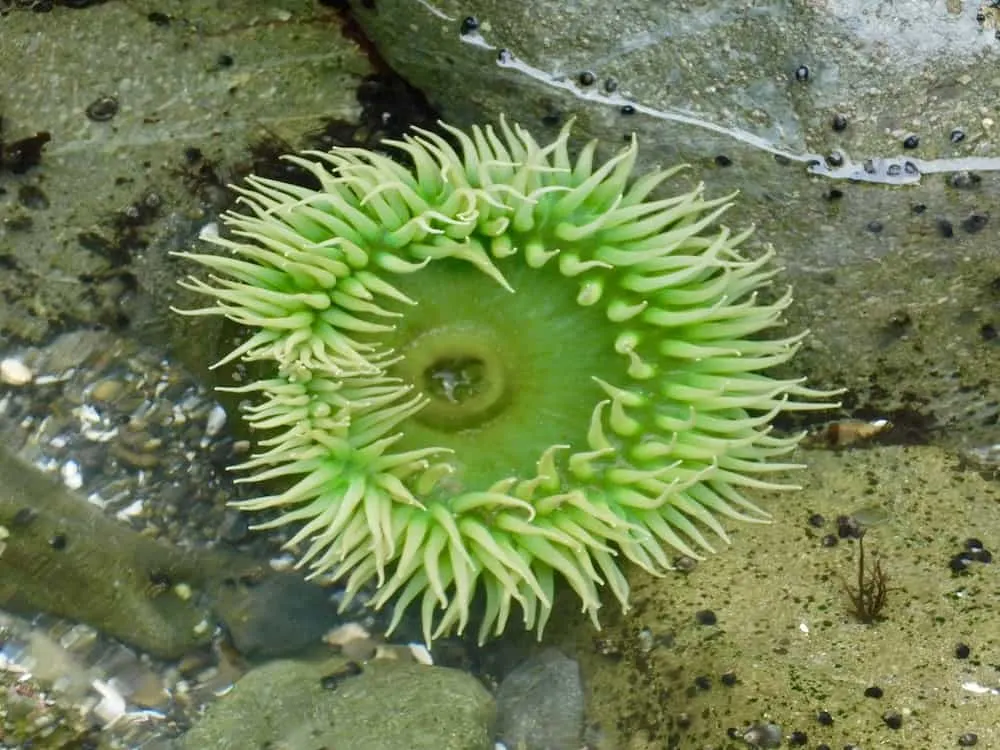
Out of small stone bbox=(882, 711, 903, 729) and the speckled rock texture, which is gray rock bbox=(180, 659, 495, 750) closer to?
the speckled rock texture

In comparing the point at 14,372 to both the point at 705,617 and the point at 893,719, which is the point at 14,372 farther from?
the point at 893,719

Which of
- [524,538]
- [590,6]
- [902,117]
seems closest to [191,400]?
[524,538]

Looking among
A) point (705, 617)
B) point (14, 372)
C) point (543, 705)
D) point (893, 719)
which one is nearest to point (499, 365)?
point (705, 617)

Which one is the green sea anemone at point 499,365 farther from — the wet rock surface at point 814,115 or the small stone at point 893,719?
the small stone at point 893,719

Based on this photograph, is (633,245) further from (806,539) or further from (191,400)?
(191,400)

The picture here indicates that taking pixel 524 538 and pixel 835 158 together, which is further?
→ pixel 835 158

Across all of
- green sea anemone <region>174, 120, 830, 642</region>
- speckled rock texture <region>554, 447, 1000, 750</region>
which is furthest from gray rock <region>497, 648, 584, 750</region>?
green sea anemone <region>174, 120, 830, 642</region>
